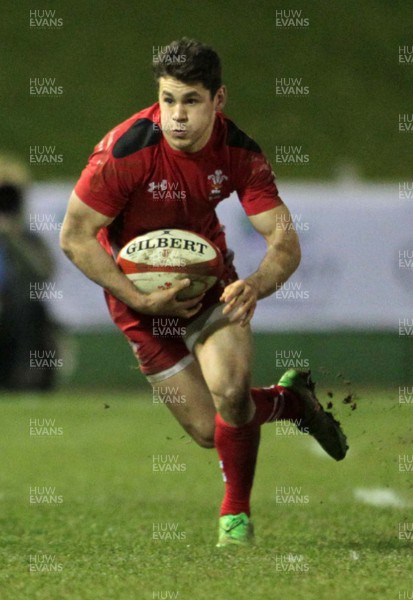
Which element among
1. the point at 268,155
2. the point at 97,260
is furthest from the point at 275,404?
the point at 268,155

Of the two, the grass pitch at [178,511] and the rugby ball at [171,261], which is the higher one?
the rugby ball at [171,261]

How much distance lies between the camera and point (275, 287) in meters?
5.91

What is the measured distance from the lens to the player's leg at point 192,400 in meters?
6.30

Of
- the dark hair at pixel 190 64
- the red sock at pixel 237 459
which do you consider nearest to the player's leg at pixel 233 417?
the red sock at pixel 237 459

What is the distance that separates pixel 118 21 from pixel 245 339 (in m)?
22.2

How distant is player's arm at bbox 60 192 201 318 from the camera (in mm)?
5926

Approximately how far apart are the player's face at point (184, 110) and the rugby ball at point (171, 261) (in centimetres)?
41

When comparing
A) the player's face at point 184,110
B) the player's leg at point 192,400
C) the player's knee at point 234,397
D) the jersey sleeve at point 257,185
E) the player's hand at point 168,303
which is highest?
the player's face at point 184,110

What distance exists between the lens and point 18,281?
47.6 feet

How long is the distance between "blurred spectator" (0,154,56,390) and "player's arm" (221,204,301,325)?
8541 mm

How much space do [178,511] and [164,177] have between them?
2.38 metres

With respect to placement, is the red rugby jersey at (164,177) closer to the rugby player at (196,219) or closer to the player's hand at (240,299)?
the rugby player at (196,219)

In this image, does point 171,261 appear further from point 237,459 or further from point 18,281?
point 18,281

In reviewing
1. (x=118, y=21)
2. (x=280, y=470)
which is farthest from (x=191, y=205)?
(x=118, y=21)
